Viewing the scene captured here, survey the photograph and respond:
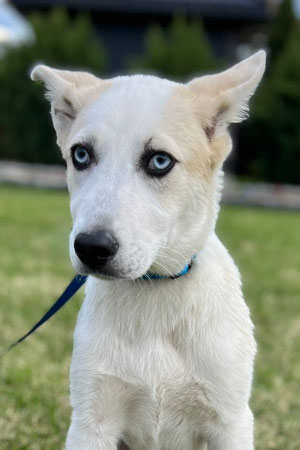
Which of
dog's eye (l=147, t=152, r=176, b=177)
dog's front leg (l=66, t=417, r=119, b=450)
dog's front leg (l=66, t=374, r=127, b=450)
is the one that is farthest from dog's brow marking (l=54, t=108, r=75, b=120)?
dog's front leg (l=66, t=417, r=119, b=450)

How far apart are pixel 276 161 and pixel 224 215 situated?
4.14 metres

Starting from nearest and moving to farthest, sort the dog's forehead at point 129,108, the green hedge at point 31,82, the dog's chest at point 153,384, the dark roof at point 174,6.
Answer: the dog's forehead at point 129,108 → the dog's chest at point 153,384 → the green hedge at point 31,82 → the dark roof at point 174,6

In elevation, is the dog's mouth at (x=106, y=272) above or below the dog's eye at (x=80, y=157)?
below

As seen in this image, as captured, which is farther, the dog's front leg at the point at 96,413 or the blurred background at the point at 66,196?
the blurred background at the point at 66,196

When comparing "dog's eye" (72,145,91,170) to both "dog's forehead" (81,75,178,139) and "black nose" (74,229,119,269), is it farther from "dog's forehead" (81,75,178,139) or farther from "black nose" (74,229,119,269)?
"black nose" (74,229,119,269)

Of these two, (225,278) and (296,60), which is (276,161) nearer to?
(296,60)

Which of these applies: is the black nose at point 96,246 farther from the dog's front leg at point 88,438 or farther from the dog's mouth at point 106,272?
the dog's front leg at point 88,438

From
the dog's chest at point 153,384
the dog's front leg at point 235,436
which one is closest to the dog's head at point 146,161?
the dog's chest at point 153,384

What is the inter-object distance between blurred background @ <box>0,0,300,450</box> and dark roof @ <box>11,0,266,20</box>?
35 mm

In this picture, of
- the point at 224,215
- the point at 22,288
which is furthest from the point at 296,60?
the point at 22,288

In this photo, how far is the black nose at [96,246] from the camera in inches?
90.1

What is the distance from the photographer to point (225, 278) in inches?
112

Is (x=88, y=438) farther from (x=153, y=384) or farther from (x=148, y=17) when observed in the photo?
(x=148, y=17)

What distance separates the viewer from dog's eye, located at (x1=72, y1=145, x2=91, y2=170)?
8.52 ft
